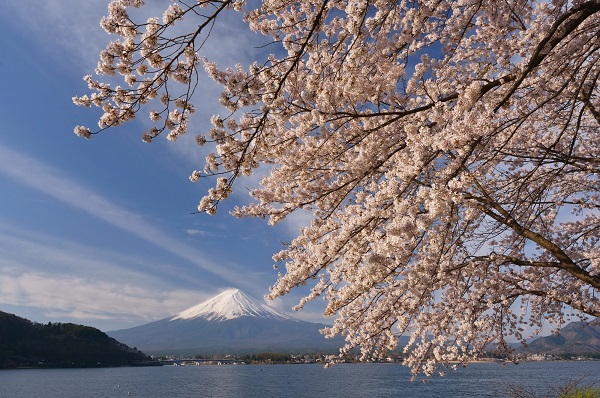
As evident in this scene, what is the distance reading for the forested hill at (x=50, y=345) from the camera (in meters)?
106

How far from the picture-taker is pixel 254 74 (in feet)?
14.4

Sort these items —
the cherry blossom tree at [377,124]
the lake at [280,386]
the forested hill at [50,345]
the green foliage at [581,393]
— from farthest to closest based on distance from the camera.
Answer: the forested hill at [50,345] → the lake at [280,386] → the green foliage at [581,393] → the cherry blossom tree at [377,124]

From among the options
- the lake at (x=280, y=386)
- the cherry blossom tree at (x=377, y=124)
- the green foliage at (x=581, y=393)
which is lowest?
the lake at (x=280, y=386)

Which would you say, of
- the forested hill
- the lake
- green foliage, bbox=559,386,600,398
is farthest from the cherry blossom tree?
the forested hill

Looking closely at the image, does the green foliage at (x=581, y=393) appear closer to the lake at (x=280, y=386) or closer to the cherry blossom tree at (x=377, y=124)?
the cherry blossom tree at (x=377, y=124)

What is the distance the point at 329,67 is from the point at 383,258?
2416mm

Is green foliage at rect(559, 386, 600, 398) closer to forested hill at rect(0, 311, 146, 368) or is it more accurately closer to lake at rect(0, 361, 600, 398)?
lake at rect(0, 361, 600, 398)

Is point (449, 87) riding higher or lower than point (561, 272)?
higher

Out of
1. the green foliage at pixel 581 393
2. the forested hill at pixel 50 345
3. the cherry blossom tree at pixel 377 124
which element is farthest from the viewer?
the forested hill at pixel 50 345

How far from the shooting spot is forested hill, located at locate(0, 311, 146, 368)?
106m

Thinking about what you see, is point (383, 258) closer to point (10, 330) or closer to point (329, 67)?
point (329, 67)

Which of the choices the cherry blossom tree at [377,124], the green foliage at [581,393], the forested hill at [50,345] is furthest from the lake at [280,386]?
the cherry blossom tree at [377,124]

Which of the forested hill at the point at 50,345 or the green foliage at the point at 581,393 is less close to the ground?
the forested hill at the point at 50,345

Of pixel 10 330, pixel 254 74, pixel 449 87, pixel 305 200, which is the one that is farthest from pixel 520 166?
pixel 10 330
